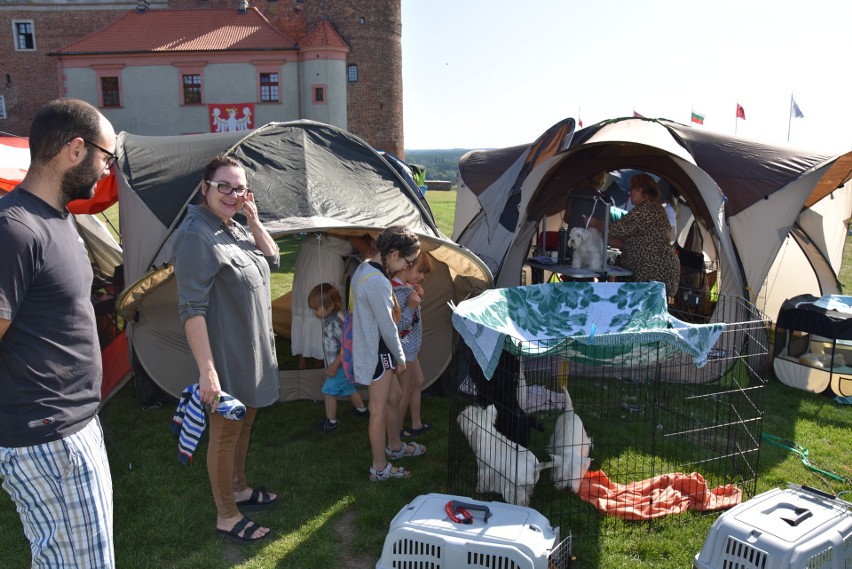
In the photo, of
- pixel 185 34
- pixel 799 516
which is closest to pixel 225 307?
pixel 799 516

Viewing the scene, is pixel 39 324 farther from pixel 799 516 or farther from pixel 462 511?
pixel 799 516

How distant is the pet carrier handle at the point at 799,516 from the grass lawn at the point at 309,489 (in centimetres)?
65

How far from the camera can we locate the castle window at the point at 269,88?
30281mm

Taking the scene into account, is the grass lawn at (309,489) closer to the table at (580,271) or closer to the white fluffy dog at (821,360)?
the white fluffy dog at (821,360)

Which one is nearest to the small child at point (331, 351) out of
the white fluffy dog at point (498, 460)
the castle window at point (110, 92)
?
the white fluffy dog at point (498, 460)

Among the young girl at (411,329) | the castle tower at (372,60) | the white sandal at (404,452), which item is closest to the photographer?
the young girl at (411,329)

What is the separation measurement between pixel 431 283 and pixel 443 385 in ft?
2.88

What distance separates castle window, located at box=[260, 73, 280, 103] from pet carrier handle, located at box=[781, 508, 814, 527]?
30.3 m

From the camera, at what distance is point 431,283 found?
5.55 meters

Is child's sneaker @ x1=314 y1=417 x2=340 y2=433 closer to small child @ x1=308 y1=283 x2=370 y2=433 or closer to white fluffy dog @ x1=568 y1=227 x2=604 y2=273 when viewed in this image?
small child @ x1=308 y1=283 x2=370 y2=433

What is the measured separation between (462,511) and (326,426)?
2.12 metres

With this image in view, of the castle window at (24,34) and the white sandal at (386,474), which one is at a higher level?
the castle window at (24,34)

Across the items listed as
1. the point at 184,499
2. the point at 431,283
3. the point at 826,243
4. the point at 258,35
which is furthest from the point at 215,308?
the point at 258,35

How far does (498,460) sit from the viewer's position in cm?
375
